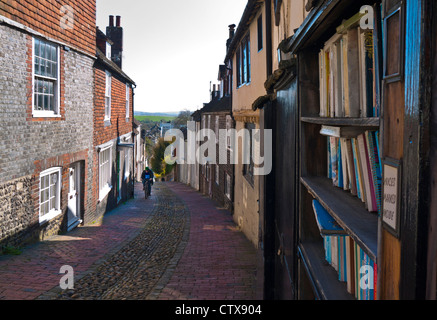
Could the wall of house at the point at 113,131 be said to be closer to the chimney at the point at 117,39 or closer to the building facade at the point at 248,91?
the chimney at the point at 117,39

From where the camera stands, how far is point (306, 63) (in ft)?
10.4

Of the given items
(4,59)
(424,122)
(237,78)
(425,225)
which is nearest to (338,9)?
(424,122)

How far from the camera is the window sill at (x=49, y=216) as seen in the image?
953 cm

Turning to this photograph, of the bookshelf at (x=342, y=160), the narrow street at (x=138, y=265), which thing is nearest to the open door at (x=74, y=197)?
the narrow street at (x=138, y=265)

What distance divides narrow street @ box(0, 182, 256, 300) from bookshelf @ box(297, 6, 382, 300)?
387 centimetres

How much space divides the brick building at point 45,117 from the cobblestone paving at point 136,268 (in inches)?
79.2

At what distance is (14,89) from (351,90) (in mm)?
7712

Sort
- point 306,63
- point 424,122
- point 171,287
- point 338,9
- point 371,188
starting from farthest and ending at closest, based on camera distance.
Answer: point 171,287
point 306,63
point 338,9
point 371,188
point 424,122

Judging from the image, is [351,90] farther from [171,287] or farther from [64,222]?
[64,222]

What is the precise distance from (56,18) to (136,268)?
21.3 ft

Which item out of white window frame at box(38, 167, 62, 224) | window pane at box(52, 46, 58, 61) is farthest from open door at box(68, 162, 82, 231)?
window pane at box(52, 46, 58, 61)

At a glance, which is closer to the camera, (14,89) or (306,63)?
(306,63)

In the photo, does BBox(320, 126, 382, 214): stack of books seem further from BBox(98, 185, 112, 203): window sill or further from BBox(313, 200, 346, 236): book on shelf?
BBox(98, 185, 112, 203): window sill

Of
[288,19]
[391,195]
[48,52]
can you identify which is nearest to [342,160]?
[391,195]
